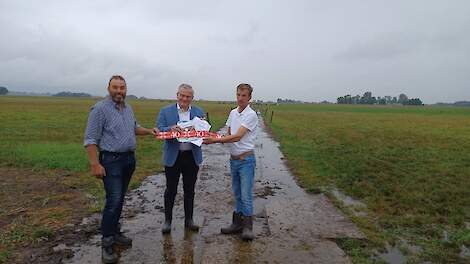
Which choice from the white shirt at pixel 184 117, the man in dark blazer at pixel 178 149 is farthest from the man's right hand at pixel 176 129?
the white shirt at pixel 184 117

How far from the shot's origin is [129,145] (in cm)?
513

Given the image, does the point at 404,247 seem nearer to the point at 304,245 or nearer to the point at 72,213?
the point at 304,245

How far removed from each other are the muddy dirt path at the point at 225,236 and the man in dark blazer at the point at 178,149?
1.92 feet

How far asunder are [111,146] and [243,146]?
178 cm

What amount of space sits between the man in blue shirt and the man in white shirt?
116cm

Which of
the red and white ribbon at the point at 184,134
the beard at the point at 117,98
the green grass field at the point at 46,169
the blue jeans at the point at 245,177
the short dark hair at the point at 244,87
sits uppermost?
the short dark hair at the point at 244,87

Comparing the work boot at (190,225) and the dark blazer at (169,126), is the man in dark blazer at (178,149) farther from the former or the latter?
the work boot at (190,225)

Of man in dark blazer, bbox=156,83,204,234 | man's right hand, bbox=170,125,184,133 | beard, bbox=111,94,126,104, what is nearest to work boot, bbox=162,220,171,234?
man in dark blazer, bbox=156,83,204,234

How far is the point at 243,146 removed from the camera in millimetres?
5754

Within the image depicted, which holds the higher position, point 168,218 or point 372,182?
point 168,218

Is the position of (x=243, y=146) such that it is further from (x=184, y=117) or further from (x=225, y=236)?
(x=225, y=236)

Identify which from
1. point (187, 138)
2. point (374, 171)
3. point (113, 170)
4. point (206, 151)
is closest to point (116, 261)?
point (113, 170)

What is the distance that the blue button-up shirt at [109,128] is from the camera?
4867 millimetres

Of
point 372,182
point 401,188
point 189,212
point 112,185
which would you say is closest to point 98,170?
point 112,185
